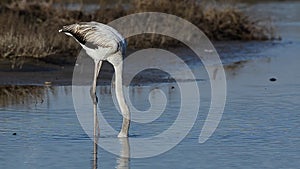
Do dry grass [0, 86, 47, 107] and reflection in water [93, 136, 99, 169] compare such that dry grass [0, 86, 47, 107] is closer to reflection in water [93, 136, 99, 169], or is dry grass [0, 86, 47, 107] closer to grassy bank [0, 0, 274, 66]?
grassy bank [0, 0, 274, 66]

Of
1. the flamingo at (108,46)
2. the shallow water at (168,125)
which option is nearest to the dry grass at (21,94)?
the shallow water at (168,125)

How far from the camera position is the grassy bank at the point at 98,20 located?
16531mm

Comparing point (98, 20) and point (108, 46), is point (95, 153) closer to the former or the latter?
point (108, 46)

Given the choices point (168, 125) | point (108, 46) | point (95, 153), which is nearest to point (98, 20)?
point (168, 125)

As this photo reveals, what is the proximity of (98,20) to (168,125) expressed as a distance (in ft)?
37.0

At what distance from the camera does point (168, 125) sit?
10.3 m

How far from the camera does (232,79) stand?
15352 mm

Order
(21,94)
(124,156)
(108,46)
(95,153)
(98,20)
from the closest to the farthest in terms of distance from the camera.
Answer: (124,156) < (95,153) < (108,46) < (21,94) < (98,20)

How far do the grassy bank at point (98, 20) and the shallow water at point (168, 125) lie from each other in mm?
3015

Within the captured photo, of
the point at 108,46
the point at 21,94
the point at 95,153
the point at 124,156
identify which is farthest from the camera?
the point at 21,94

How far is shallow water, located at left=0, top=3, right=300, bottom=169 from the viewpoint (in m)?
8.21

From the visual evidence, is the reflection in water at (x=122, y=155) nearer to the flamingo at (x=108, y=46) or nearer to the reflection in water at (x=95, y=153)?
the reflection in water at (x=95, y=153)

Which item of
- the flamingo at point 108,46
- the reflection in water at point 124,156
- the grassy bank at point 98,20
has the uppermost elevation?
the grassy bank at point 98,20

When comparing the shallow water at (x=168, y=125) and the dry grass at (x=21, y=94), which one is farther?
the dry grass at (x=21, y=94)
